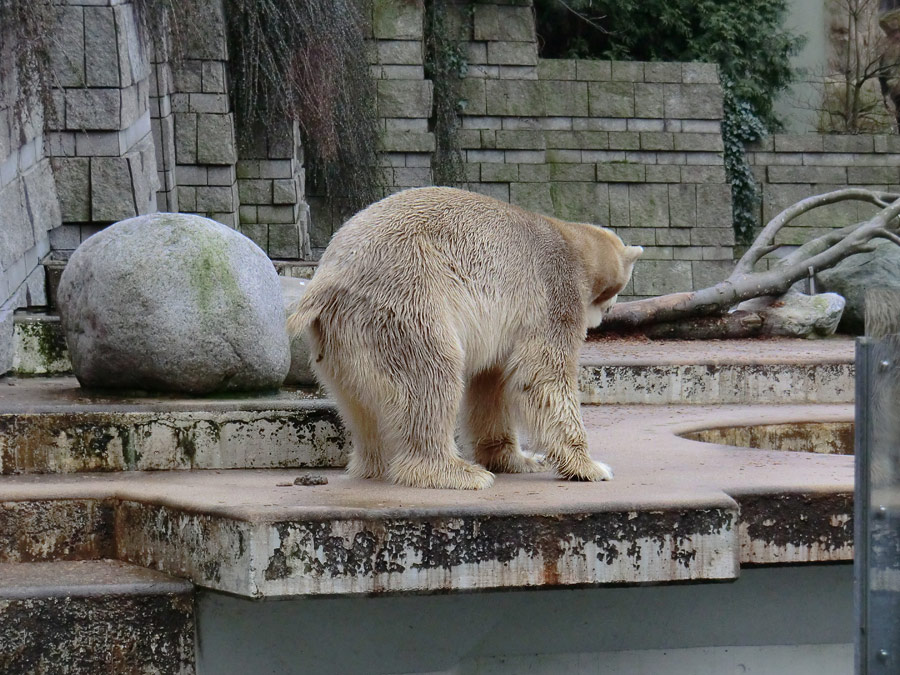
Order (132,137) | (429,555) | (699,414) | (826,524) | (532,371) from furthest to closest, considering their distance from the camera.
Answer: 1. (132,137)
2. (699,414)
3. (532,371)
4. (826,524)
5. (429,555)

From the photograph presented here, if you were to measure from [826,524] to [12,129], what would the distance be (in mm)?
4668

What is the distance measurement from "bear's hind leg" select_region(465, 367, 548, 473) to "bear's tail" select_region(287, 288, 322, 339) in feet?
2.76

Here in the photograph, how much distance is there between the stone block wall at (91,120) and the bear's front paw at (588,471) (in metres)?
4.19

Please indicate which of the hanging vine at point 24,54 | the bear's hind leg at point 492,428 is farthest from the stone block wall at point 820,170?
the bear's hind leg at point 492,428

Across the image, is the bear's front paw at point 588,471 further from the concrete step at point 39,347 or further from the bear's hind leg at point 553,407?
the concrete step at point 39,347

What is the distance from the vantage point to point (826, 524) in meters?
3.78

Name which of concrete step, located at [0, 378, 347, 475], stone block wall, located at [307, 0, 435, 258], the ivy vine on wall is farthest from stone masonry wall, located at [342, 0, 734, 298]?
concrete step, located at [0, 378, 347, 475]

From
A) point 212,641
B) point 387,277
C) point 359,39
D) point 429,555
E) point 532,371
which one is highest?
point 359,39

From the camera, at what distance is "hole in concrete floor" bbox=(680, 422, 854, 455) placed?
5.75 meters

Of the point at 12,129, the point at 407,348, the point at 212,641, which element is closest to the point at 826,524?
the point at 407,348

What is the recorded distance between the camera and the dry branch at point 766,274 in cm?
912

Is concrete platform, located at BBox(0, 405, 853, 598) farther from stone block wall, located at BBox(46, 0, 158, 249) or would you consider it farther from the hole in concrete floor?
stone block wall, located at BBox(46, 0, 158, 249)

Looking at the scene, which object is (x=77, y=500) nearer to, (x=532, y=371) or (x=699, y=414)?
(x=532, y=371)

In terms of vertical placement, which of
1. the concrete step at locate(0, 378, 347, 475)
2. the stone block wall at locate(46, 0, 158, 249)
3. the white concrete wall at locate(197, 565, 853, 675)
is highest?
the stone block wall at locate(46, 0, 158, 249)
